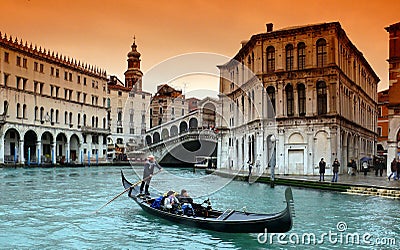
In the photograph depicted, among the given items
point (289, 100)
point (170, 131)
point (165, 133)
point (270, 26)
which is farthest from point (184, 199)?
point (170, 131)

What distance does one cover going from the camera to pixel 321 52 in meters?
25.0

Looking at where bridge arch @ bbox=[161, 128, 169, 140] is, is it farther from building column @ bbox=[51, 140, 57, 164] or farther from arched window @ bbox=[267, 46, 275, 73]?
building column @ bbox=[51, 140, 57, 164]

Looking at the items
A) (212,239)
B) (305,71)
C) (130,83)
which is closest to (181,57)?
(212,239)

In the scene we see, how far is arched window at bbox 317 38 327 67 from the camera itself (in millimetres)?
24859

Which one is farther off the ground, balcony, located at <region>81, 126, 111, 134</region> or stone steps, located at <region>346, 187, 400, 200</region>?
balcony, located at <region>81, 126, 111, 134</region>

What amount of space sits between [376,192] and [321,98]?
934cm

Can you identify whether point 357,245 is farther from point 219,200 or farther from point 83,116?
point 83,116

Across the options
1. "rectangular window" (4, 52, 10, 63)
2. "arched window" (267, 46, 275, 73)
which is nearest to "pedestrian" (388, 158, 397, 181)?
"arched window" (267, 46, 275, 73)

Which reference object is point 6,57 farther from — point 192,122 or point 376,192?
point 376,192

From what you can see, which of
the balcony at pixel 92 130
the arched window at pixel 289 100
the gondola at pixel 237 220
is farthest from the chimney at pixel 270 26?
the balcony at pixel 92 130

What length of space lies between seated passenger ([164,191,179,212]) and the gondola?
4.8 inches

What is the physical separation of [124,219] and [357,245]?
5.75 m

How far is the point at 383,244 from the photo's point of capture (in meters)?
9.20

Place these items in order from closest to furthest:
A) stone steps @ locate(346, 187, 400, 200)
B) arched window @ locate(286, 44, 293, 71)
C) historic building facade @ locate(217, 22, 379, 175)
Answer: stone steps @ locate(346, 187, 400, 200) → historic building facade @ locate(217, 22, 379, 175) → arched window @ locate(286, 44, 293, 71)
